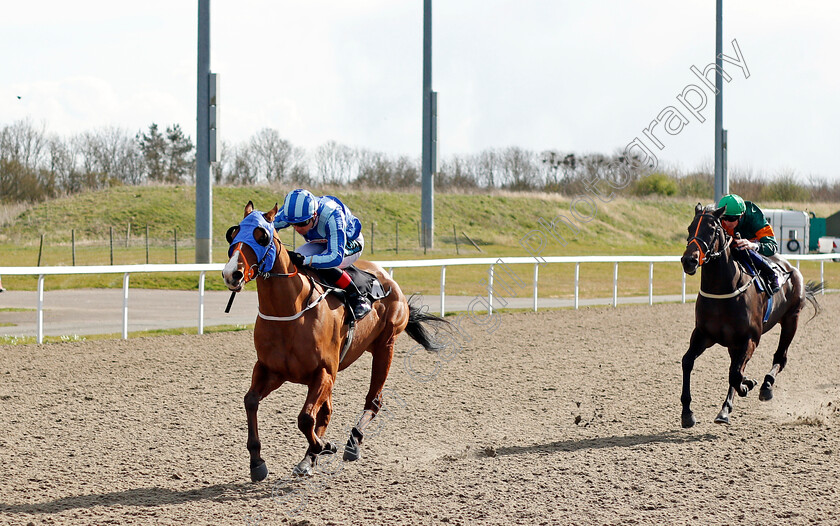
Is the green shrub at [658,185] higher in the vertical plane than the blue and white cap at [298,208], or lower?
higher

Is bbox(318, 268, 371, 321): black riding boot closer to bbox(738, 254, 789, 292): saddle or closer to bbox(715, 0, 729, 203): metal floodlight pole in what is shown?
bbox(738, 254, 789, 292): saddle

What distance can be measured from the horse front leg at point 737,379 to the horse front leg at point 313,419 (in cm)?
306

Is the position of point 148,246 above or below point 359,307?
below

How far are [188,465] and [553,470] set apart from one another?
2.12 m

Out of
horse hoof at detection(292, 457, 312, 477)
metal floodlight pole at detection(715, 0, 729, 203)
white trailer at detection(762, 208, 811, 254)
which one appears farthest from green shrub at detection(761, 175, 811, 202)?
horse hoof at detection(292, 457, 312, 477)

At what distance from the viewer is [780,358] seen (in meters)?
7.96

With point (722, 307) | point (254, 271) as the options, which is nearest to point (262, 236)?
point (254, 271)

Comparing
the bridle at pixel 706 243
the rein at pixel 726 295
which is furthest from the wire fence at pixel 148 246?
the bridle at pixel 706 243

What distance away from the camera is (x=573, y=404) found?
7277mm

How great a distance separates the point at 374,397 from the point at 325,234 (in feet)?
4.04

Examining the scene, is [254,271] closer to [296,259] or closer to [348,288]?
[296,259]

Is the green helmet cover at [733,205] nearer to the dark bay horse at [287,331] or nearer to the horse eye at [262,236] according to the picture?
the dark bay horse at [287,331]

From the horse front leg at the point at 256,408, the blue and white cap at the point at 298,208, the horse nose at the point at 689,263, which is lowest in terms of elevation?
the horse front leg at the point at 256,408

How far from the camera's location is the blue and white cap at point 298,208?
5148 mm
